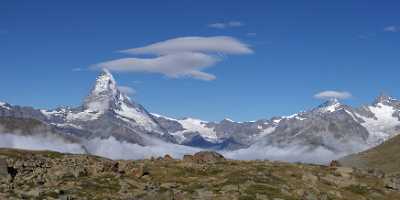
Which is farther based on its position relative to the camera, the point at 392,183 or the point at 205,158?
the point at 205,158

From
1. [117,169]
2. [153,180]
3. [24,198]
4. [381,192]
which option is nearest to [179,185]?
[153,180]

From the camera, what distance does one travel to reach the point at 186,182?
89938mm

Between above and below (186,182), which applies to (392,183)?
above

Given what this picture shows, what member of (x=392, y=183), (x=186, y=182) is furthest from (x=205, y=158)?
(x=392, y=183)

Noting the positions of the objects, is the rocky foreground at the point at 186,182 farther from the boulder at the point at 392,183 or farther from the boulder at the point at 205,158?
the boulder at the point at 205,158

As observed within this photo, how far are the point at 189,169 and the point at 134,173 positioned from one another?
36.0 feet

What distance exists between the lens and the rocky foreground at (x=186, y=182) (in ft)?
251

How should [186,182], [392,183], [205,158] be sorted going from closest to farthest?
[186,182] < [392,183] < [205,158]

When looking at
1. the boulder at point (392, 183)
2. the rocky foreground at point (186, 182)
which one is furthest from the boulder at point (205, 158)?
the boulder at point (392, 183)

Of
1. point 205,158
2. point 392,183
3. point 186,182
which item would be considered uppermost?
point 205,158

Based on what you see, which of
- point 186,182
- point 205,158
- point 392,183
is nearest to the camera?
point 186,182

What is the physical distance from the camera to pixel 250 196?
78312 millimetres

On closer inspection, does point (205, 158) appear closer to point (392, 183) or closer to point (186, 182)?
point (186, 182)

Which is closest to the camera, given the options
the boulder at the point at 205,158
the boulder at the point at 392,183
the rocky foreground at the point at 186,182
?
the rocky foreground at the point at 186,182
